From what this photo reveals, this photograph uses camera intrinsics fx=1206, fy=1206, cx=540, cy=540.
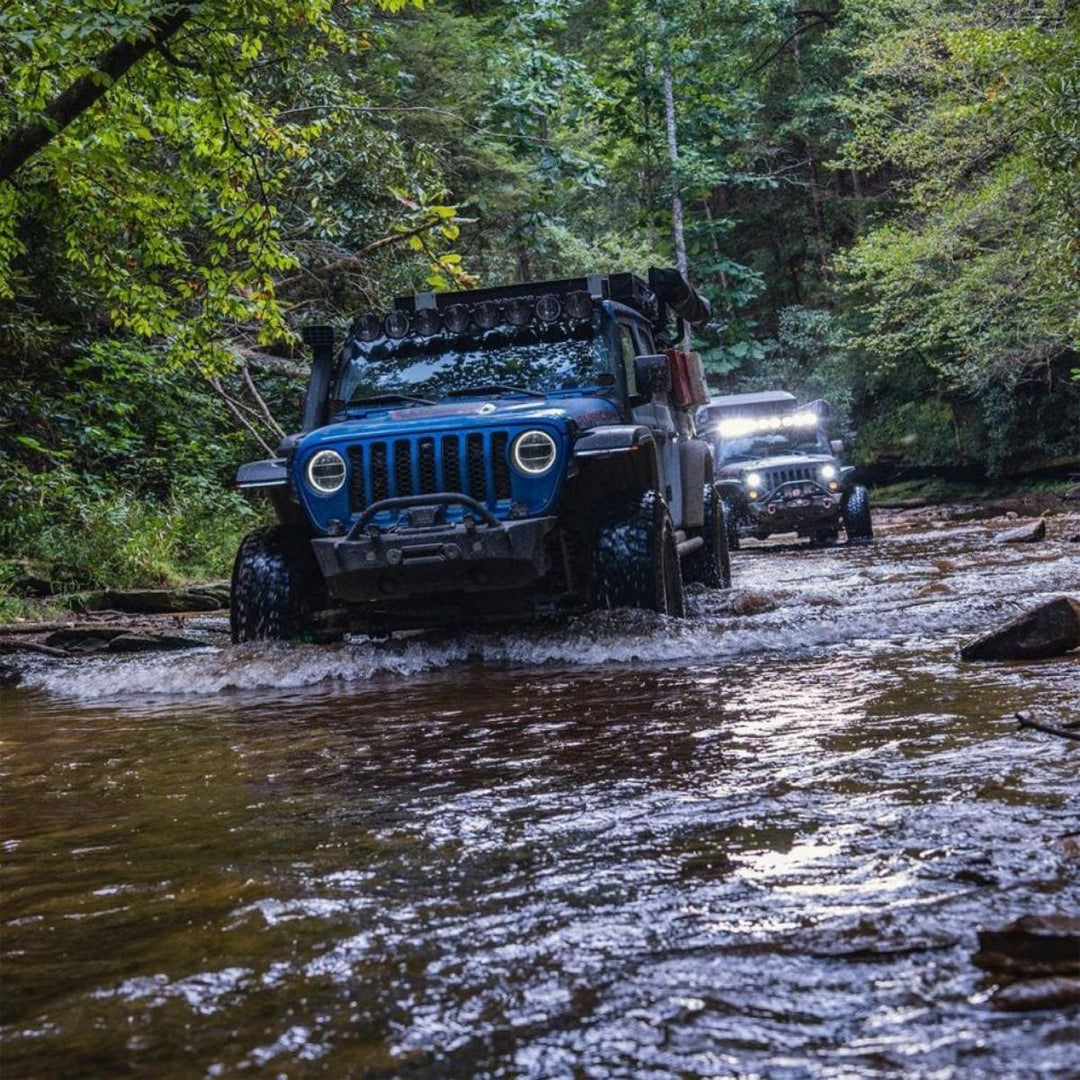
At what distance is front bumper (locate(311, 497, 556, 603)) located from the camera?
589cm

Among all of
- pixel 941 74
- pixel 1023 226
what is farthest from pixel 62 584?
pixel 941 74

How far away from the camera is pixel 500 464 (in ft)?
20.2

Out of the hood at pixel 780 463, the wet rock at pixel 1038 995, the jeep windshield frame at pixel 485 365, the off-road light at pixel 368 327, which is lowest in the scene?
the wet rock at pixel 1038 995

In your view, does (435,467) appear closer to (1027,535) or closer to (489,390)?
(489,390)

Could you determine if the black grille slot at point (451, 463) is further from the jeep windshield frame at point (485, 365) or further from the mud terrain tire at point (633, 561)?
the jeep windshield frame at point (485, 365)

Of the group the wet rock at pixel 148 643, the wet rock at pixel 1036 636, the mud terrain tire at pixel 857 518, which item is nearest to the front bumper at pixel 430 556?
the wet rock at pixel 148 643

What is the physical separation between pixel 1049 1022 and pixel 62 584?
10584 millimetres

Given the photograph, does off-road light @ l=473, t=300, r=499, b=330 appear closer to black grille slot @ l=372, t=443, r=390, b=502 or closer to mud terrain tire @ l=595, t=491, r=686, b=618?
black grille slot @ l=372, t=443, r=390, b=502

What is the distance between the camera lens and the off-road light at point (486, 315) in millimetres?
7285

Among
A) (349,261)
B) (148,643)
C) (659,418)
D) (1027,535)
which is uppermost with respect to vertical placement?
(349,261)

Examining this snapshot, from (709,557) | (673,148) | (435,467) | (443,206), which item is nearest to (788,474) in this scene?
(443,206)

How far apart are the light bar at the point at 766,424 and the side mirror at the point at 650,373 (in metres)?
9.33

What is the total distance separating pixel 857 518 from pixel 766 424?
2.37m

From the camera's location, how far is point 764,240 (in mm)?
35156
